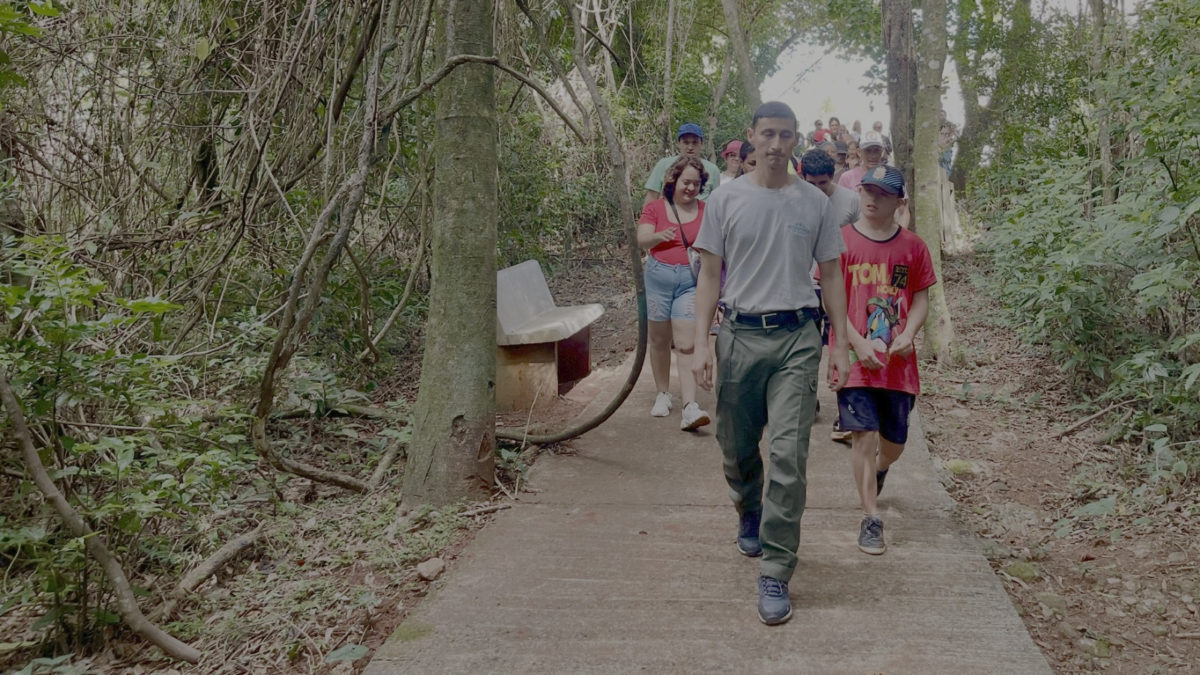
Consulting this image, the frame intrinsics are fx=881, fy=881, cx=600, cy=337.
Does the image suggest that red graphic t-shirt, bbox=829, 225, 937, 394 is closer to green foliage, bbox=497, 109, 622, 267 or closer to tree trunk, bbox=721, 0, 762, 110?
green foliage, bbox=497, 109, 622, 267

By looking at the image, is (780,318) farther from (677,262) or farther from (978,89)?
(978,89)

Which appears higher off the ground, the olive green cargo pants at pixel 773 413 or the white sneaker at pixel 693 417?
the olive green cargo pants at pixel 773 413

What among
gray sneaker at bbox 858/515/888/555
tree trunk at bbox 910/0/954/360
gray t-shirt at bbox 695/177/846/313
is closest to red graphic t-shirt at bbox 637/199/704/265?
gray t-shirt at bbox 695/177/846/313

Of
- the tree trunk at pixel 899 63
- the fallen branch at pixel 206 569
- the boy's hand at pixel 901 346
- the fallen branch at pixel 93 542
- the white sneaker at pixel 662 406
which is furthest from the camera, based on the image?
the tree trunk at pixel 899 63

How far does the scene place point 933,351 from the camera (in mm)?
8297

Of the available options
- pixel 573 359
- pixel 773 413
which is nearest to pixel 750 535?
pixel 773 413

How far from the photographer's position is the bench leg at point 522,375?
6.94 meters

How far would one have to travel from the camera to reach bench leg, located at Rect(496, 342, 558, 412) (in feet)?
22.8

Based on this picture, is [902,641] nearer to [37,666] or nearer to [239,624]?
[239,624]

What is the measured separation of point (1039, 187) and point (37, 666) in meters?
8.53

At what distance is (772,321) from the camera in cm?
377

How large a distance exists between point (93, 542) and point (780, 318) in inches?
114

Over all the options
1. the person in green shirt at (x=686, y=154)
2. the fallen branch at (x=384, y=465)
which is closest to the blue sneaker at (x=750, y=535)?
the fallen branch at (x=384, y=465)

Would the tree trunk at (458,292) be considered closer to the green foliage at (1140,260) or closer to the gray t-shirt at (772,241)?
the gray t-shirt at (772,241)
